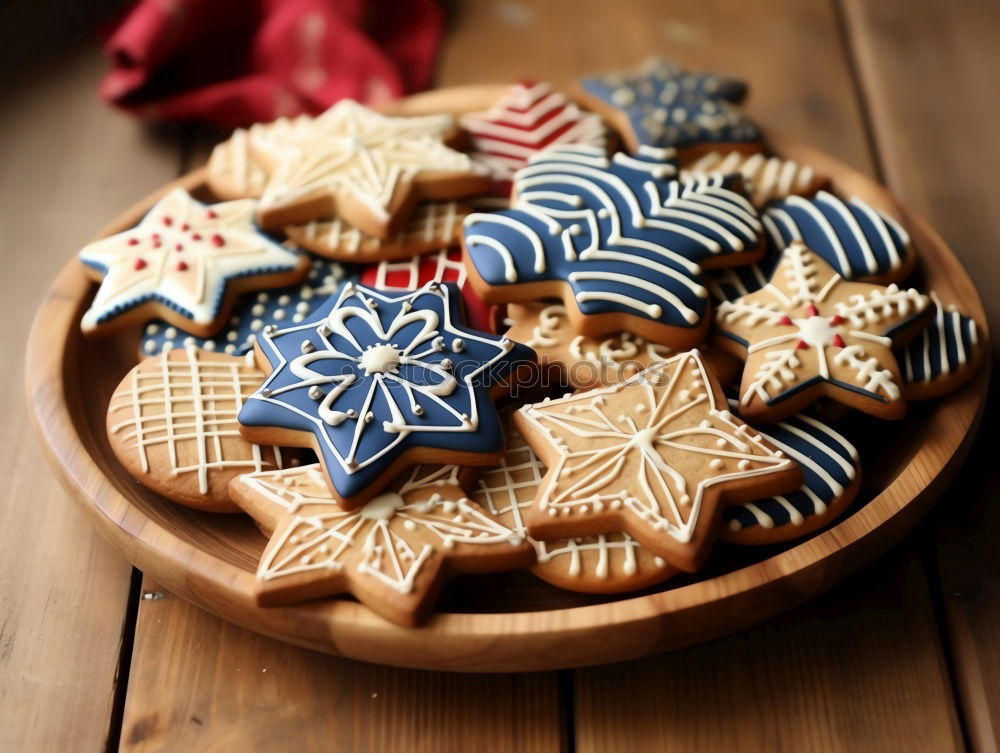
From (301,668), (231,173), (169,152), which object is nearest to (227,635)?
(301,668)

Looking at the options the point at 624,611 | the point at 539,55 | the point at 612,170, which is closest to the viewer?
the point at 624,611

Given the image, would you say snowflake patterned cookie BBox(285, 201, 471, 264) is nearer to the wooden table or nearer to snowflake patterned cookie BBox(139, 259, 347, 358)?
snowflake patterned cookie BBox(139, 259, 347, 358)

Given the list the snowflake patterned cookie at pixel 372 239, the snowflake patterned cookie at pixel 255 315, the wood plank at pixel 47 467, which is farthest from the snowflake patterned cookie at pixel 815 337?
the wood plank at pixel 47 467

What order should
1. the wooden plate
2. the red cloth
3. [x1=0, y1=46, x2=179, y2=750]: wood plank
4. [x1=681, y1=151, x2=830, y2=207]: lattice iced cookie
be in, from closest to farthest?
1. the wooden plate
2. [x1=0, y1=46, x2=179, y2=750]: wood plank
3. [x1=681, y1=151, x2=830, y2=207]: lattice iced cookie
4. the red cloth

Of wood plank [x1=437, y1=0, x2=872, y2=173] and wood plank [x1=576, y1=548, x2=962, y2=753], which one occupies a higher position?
wood plank [x1=437, y1=0, x2=872, y2=173]

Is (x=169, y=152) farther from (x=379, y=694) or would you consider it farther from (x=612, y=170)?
(x=379, y=694)

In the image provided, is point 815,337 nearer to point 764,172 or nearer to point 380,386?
point 764,172

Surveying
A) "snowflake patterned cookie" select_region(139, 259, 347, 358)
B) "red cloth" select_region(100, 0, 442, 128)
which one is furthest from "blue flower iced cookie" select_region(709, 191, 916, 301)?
"red cloth" select_region(100, 0, 442, 128)
